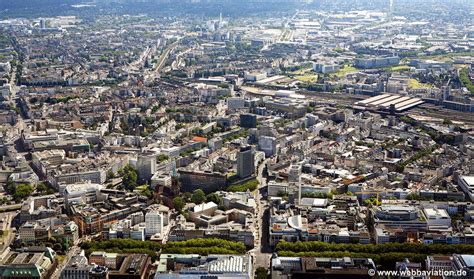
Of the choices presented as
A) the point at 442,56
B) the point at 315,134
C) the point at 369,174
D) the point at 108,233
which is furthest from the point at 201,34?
the point at 108,233

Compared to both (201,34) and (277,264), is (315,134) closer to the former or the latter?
(277,264)

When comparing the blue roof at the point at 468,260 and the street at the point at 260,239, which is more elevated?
the blue roof at the point at 468,260

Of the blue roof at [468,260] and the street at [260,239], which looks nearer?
the blue roof at [468,260]


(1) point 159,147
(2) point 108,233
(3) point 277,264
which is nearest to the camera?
(3) point 277,264

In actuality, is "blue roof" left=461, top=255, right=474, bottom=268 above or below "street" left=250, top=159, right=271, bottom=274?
above

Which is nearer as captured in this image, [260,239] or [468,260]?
[468,260]

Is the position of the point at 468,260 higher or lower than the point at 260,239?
higher

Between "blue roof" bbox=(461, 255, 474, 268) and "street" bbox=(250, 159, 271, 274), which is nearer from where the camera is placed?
"blue roof" bbox=(461, 255, 474, 268)

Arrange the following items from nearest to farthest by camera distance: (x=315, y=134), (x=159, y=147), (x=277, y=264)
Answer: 1. (x=277, y=264)
2. (x=159, y=147)
3. (x=315, y=134)

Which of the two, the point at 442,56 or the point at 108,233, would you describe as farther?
the point at 442,56
